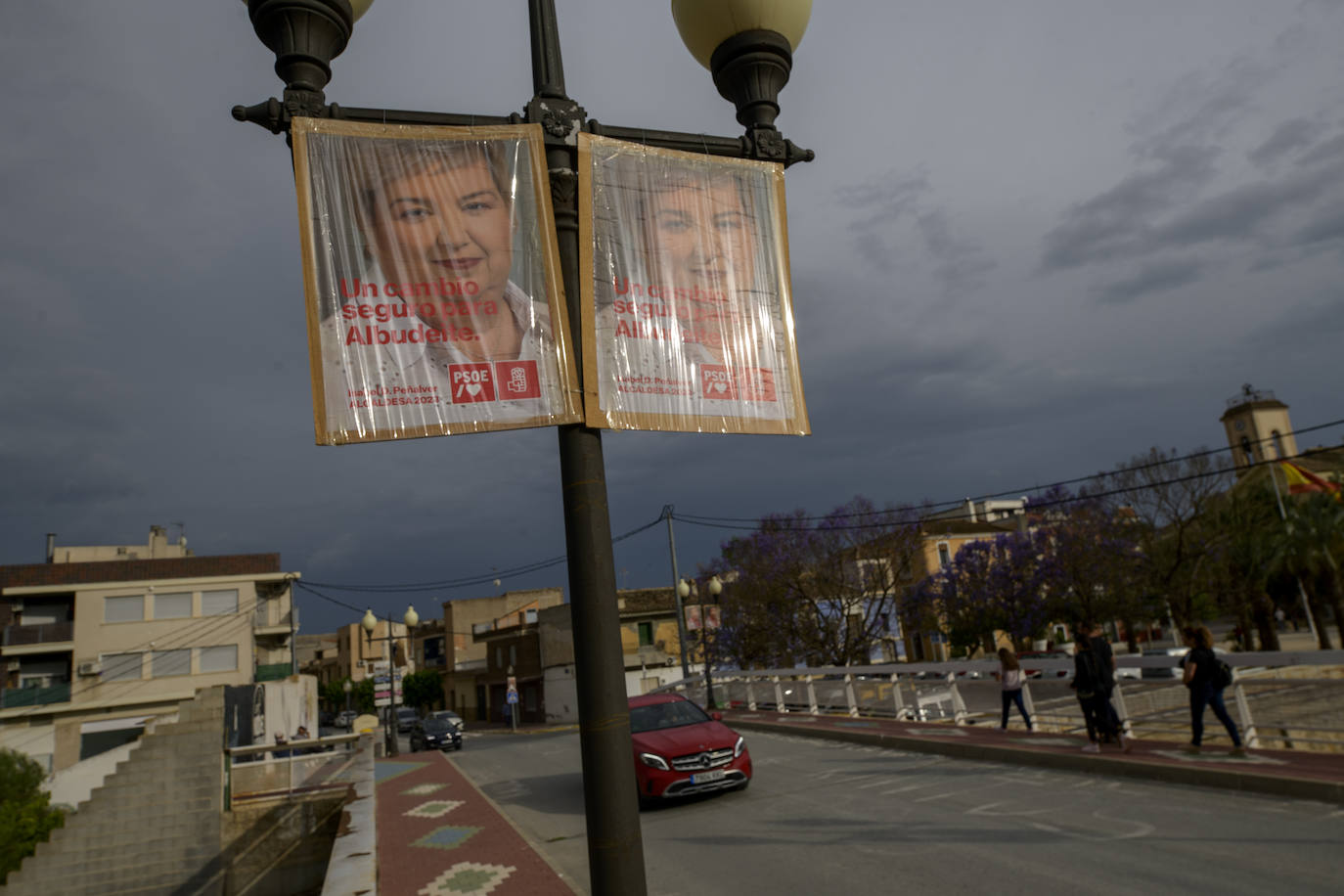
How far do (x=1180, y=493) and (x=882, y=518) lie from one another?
12093 millimetres

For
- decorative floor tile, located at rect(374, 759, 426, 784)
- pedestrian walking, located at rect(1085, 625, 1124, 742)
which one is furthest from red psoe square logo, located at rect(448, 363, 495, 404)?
decorative floor tile, located at rect(374, 759, 426, 784)

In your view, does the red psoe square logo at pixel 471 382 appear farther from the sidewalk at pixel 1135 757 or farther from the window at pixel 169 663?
the window at pixel 169 663

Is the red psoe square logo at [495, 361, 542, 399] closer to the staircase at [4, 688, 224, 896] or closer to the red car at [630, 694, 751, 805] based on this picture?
the red car at [630, 694, 751, 805]

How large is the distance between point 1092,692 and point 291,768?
1417cm

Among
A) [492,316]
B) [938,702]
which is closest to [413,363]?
[492,316]

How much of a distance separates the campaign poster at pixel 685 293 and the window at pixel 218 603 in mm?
48686

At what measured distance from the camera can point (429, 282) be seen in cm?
371

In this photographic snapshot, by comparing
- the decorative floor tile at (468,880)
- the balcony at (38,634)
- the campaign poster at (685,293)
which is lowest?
the decorative floor tile at (468,880)

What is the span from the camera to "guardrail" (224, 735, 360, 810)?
1555cm

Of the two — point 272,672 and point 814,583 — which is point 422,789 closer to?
point 814,583

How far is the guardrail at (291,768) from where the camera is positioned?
15547mm

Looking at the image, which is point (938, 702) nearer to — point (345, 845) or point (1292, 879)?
point (1292, 879)

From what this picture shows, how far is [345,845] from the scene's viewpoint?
728 cm

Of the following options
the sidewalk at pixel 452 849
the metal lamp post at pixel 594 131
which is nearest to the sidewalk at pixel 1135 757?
the sidewalk at pixel 452 849
